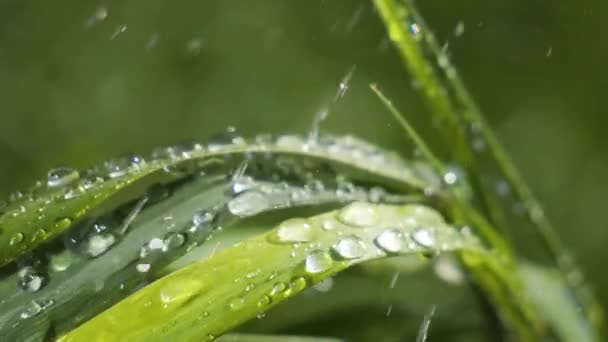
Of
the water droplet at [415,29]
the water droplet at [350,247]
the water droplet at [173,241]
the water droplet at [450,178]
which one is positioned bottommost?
the water droplet at [350,247]

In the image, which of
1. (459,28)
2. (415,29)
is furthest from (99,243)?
(459,28)

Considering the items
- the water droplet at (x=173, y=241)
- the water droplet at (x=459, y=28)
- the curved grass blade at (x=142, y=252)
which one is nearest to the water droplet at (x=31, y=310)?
the curved grass blade at (x=142, y=252)

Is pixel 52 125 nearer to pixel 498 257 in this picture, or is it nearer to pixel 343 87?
pixel 343 87

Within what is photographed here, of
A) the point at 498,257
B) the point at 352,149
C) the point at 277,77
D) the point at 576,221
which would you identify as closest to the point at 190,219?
the point at 352,149

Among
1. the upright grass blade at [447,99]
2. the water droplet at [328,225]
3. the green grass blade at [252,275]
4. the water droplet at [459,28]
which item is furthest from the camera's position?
the water droplet at [459,28]

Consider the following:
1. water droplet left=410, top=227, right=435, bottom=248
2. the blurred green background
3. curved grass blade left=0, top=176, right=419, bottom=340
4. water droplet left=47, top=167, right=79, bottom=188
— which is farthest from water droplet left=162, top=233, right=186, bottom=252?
the blurred green background

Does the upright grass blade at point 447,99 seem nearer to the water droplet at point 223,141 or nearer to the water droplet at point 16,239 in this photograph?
the water droplet at point 223,141

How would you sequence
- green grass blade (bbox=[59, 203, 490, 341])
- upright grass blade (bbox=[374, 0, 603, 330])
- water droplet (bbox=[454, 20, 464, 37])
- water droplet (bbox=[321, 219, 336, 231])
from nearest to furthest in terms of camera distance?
1. green grass blade (bbox=[59, 203, 490, 341])
2. water droplet (bbox=[321, 219, 336, 231])
3. upright grass blade (bbox=[374, 0, 603, 330])
4. water droplet (bbox=[454, 20, 464, 37])

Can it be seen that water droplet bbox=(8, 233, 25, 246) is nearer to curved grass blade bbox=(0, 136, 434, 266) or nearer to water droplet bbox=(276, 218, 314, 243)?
curved grass blade bbox=(0, 136, 434, 266)
